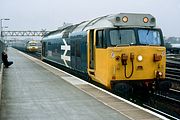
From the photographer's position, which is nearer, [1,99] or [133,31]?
[1,99]

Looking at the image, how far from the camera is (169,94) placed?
17.5 meters

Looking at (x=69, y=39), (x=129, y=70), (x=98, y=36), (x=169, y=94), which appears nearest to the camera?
(x=129, y=70)

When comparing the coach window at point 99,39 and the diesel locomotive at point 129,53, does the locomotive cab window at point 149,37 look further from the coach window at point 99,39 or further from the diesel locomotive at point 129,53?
the coach window at point 99,39

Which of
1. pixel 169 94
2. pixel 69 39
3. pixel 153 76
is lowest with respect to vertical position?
pixel 169 94

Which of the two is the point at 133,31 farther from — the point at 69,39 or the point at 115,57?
the point at 69,39

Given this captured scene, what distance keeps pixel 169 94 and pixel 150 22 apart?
4293 mm

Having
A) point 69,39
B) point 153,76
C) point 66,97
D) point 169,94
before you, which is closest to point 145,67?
point 153,76

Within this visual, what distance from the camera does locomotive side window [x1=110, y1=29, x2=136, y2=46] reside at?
13.9m

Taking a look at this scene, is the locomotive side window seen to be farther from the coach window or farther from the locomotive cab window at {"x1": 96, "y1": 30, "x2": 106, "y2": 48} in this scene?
the coach window

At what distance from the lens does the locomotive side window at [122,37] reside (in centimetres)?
1386

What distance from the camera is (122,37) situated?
14016 mm

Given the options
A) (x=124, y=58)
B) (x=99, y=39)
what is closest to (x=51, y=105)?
(x=124, y=58)

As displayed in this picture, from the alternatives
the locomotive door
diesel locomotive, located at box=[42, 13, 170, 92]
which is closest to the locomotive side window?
diesel locomotive, located at box=[42, 13, 170, 92]

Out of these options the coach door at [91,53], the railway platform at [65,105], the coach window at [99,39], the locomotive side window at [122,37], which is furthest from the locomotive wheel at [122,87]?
the coach door at [91,53]
